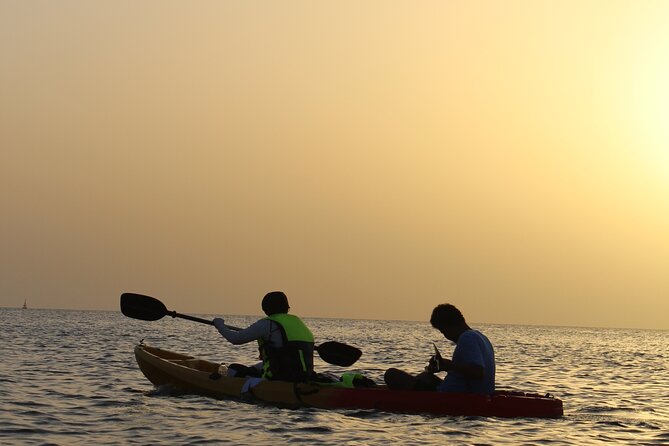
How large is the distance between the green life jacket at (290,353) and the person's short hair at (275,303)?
81 mm

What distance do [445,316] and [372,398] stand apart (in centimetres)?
235

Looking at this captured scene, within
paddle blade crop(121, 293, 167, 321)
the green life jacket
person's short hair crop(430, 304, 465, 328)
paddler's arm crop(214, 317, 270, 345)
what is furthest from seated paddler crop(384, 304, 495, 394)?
paddle blade crop(121, 293, 167, 321)

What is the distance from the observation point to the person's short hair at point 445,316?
12.7 m

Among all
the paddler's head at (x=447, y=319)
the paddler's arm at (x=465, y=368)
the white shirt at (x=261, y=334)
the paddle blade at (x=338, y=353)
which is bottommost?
the paddler's arm at (x=465, y=368)

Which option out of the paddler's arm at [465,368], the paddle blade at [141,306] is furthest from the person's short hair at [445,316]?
the paddle blade at [141,306]

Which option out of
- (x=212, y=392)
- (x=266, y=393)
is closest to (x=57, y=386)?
(x=212, y=392)

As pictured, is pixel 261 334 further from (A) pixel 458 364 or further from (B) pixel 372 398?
(A) pixel 458 364

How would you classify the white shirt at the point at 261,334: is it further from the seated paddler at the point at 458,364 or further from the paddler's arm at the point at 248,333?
the seated paddler at the point at 458,364

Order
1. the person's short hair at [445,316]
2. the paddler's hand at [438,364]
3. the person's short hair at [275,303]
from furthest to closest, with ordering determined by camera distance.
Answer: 1. the person's short hair at [275,303]
2. the paddler's hand at [438,364]
3. the person's short hair at [445,316]

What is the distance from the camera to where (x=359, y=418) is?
1391 cm

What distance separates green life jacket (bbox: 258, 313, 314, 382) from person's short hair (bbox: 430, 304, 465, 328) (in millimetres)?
2573

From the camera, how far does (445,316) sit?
12.7 metres

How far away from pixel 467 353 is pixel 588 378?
14658mm

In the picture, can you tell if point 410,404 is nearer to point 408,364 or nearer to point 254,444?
point 254,444
